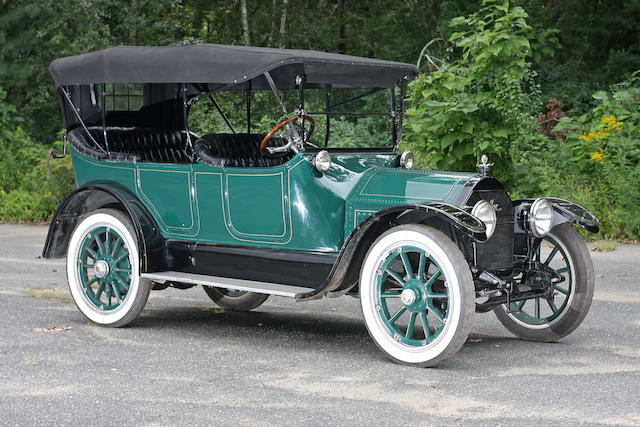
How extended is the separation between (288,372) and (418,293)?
2.95 ft

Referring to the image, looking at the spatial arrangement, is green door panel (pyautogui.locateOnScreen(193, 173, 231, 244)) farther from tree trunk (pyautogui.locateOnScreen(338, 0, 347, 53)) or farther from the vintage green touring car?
tree trunk (pyautogui.locateOnScreen(338, 0, 347, 53))

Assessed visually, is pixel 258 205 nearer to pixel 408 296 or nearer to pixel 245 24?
pixel 408 296

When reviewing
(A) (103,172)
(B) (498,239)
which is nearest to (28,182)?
(A) (103,172)

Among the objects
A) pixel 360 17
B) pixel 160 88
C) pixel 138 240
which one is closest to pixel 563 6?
pixel 360 17

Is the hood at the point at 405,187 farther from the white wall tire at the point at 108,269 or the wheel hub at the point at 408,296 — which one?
the white wall tire at the point at 108,269

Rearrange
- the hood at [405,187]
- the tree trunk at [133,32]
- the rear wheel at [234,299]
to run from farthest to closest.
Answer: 1. the tree trunk at [133,32]
2. the rear wheel at [234,299]
3. the hood at [405,187]

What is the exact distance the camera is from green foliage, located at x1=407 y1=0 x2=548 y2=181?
1187cm

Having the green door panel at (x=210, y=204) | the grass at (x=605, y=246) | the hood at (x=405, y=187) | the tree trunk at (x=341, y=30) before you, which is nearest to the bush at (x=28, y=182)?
the grass at (x=605, y=246)

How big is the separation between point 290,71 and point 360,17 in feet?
66.2

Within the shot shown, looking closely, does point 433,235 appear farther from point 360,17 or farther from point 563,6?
point 360,17

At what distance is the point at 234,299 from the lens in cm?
768

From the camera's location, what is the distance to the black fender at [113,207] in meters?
6.68

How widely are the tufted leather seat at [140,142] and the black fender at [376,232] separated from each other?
2.07 meters

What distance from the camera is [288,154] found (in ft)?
23.6
